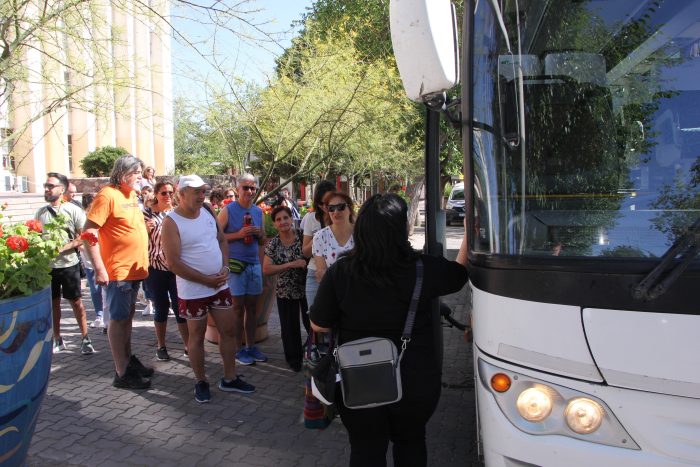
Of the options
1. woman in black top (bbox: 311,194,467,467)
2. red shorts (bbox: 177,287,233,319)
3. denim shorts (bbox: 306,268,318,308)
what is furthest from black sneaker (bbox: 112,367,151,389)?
woman in black top (bbox: 311,194,467,467)

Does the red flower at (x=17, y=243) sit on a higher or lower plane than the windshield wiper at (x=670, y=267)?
higher

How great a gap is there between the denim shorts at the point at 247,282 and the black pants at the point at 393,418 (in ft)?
9.43

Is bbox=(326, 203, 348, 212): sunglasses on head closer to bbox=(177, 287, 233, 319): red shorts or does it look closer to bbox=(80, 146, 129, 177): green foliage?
bbox=(177, 287, 233, 319): red shorts

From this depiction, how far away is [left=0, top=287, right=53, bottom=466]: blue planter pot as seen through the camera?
2.77 metres

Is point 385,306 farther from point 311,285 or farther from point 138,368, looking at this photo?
point 138,368

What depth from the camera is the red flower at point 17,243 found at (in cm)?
301

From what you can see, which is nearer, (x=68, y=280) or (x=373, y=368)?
(x=373, y=368)

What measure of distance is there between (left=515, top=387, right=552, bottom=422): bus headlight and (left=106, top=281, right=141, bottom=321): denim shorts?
3590 mm

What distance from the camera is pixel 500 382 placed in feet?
7.13

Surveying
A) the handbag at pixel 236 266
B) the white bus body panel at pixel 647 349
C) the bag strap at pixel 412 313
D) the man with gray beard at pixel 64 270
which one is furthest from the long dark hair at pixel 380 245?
the man with gray beard at pixel 64 270

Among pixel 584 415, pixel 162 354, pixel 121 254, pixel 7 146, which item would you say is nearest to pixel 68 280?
pixel 162 354

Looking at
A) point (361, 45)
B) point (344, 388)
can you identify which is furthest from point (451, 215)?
point (344, 388)

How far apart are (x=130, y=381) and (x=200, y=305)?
1102 mm

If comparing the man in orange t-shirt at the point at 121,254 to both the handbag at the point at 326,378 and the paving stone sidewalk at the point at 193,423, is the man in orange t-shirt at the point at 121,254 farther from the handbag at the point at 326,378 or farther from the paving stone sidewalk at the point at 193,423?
the handbag at the point at 326,378
